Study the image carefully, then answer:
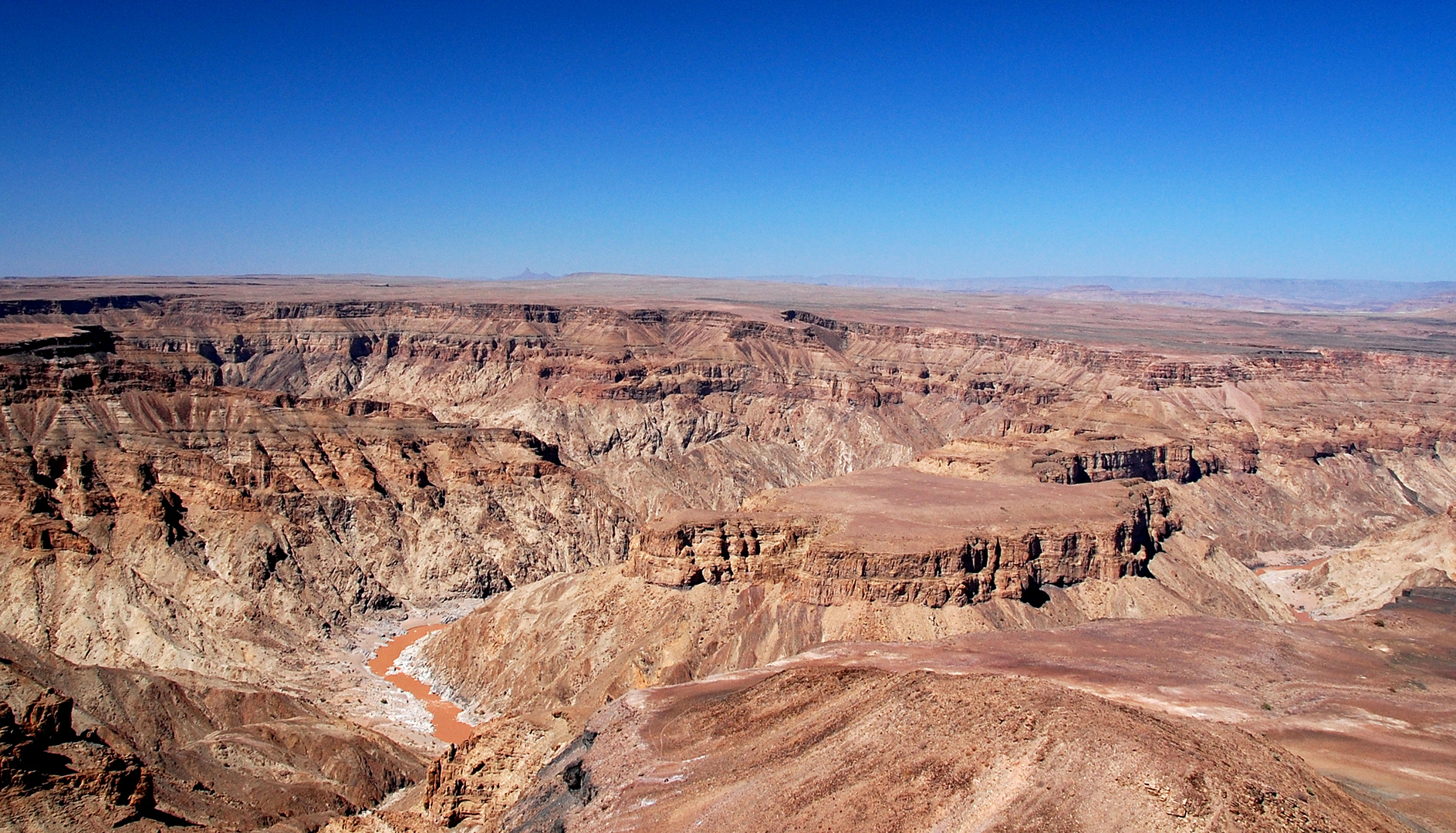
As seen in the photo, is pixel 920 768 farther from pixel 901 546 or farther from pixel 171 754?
pixel 171 754

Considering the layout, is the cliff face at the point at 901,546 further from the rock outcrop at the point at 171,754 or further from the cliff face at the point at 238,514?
the cliff face at the point at 238,514

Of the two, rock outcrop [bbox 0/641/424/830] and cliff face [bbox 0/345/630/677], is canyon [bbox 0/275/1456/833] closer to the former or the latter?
rock outcrop [bbox 0/641/424/830]

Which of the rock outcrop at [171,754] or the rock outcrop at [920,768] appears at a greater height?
the rock outcrop at [920,768]

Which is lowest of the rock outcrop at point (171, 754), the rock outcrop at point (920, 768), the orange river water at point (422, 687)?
the orange river water at point (422, 687)

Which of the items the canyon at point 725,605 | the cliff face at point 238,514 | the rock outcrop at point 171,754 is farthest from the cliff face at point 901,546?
the cliff face at point 238,514

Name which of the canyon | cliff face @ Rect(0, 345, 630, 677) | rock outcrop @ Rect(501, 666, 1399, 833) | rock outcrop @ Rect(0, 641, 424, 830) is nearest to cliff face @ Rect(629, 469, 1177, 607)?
the canyon

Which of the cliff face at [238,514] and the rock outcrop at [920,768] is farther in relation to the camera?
the cliff face at [238,514]

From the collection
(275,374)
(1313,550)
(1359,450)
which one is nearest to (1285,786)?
(1313,550)
